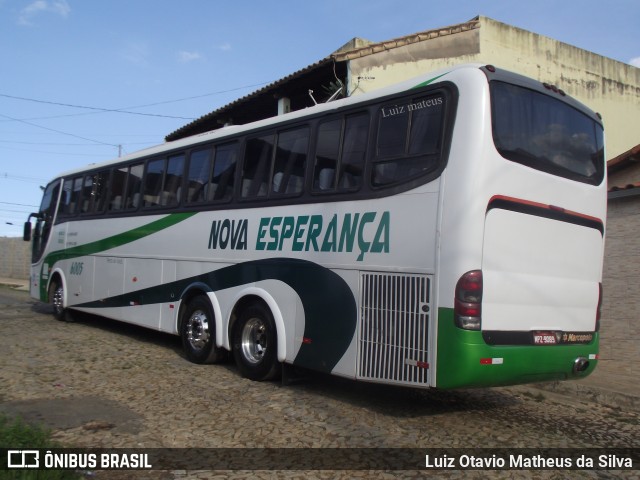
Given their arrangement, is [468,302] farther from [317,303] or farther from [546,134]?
[546,134]

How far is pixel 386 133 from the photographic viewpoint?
Result: 234 inches

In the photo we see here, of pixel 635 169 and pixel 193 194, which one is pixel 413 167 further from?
pixel 635 169

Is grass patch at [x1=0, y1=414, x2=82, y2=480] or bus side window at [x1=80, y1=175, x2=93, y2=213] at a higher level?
bus side window at [x1=80, y1=175, x2=93, y2=213]

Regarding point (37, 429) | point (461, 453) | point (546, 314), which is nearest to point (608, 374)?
point (546, 314)

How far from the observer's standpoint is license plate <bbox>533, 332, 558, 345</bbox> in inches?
216

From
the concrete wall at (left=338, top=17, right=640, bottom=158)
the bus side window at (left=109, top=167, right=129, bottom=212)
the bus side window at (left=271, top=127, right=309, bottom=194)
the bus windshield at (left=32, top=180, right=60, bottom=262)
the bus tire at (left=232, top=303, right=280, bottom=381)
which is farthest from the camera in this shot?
the concrete wall at (left=338, top=17, right=640, bottom=158)

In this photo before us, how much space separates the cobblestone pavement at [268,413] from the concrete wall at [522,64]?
889 centimetres

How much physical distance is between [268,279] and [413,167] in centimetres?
255

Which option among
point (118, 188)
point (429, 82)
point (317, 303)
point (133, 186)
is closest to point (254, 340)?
point (317, 303)

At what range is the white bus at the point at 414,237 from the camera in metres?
5.15

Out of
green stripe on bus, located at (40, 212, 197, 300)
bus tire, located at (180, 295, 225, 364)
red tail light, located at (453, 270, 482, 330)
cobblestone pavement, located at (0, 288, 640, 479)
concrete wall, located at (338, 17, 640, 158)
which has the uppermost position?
concrete wall, located at (338, 17, 640, 158)

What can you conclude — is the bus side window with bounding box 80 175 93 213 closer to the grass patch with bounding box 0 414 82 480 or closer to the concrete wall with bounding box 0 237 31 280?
the grass patch with bounding box 0 414 82 480

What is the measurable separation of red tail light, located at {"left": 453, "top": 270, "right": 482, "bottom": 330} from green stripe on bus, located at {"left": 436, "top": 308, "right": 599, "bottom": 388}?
59 millimetres

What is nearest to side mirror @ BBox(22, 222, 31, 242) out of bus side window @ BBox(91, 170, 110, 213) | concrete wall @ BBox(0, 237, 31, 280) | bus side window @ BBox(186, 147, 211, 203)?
bus side window @ BBox(91, 170, 110, 213)
